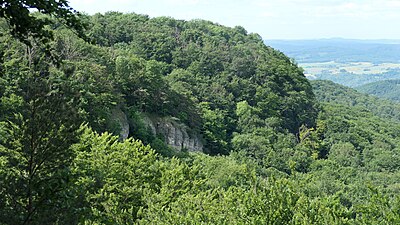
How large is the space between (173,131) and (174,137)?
1.80 feet

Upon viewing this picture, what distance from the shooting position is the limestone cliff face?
127 feet

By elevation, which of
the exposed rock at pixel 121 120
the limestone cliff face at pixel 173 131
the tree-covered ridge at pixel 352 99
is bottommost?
the tree-covered ridge at pixel 352 99

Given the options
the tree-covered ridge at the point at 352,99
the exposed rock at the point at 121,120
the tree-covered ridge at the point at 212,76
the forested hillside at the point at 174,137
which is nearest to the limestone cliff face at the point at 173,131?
the forested hillside at the point at 174,137

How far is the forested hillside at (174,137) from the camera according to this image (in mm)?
8719

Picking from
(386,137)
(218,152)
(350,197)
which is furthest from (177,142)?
(386,137)

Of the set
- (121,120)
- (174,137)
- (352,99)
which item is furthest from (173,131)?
(352,99)

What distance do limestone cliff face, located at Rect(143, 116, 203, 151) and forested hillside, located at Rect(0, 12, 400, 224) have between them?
13 cm

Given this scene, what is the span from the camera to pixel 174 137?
40094 mm

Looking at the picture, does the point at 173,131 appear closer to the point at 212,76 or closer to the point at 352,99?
the point at 212,76

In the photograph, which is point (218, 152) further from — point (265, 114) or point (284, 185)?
point (284, 185)

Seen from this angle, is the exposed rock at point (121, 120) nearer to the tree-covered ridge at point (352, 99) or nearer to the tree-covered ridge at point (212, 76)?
the tree-covered ridge at point (212, 76)

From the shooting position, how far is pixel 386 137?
71812 mm

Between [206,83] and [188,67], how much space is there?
519 cm

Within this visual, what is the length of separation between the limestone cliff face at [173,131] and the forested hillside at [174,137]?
0.43ft
